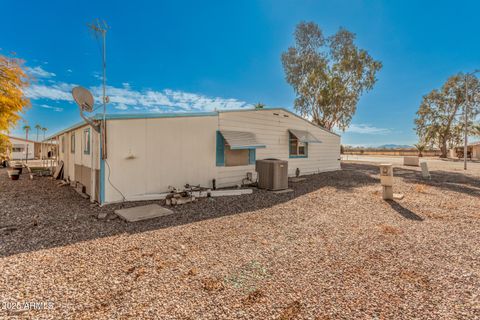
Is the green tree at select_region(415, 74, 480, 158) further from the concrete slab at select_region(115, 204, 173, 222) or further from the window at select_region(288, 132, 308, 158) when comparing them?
the concrete slab at select_region(115, 204, 173, 222)

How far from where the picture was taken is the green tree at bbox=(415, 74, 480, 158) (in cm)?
2925

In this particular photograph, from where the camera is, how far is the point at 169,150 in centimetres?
711


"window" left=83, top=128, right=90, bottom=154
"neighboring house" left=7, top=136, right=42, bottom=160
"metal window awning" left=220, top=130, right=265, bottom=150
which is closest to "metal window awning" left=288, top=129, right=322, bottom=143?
"metal window awning" left=220, top=130, right=265, bottom=150

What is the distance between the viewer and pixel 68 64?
12914 mm

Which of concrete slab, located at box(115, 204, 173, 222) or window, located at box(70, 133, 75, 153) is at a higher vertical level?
window, located at box(70, 133, 75, 153)

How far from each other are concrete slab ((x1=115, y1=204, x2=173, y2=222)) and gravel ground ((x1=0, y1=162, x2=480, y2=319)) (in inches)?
9.9

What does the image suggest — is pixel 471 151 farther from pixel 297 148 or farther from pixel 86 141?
pixel 86 141

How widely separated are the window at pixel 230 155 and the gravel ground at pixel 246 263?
9.55 feet

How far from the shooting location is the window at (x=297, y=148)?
11.4 meters

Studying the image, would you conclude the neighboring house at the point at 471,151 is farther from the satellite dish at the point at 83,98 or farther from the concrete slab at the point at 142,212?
the satellite dish at the point at 83,98

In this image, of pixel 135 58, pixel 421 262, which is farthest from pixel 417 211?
pixel 135 58

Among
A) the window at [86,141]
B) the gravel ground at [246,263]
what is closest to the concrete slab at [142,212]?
the gravel ground at [246,263]

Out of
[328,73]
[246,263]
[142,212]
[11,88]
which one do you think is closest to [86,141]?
[142,212]

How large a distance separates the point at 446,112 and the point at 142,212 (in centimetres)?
4225
